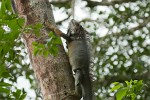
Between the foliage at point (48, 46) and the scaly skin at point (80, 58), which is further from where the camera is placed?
the scaly skin at point (80, 58)

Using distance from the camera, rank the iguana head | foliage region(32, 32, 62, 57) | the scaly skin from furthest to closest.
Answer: the iguana head
the scaly skin
foliage region(32, 32, 62, 57)

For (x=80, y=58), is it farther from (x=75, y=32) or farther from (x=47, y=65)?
(x=47, y=65)

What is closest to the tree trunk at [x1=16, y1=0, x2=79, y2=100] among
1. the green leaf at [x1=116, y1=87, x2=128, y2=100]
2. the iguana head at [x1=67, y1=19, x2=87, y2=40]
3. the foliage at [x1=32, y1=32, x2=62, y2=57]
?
the foliage at [x1=32, y1=32, x2=62, y2=57]

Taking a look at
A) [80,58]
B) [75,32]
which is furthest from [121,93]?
[75,32]

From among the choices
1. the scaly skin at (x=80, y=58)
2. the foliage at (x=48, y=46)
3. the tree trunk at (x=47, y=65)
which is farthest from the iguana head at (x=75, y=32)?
the foliage at (x=48, y=46)

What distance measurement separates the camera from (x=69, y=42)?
11.3 ft

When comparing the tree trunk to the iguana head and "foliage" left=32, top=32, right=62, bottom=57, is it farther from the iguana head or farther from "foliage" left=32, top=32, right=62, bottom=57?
the iguana head

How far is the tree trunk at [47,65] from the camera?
2.58m

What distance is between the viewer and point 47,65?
8.79ft

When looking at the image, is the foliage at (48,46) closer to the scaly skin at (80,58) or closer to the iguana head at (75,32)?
the scaly skin at (80,58)

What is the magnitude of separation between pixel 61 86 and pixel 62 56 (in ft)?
0.90

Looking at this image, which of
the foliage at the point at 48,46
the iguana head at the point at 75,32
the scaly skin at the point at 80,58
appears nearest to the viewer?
the foliage at the point at 48,46

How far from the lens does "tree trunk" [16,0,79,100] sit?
258cm

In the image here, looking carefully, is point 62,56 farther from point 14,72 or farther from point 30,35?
point 14,72
